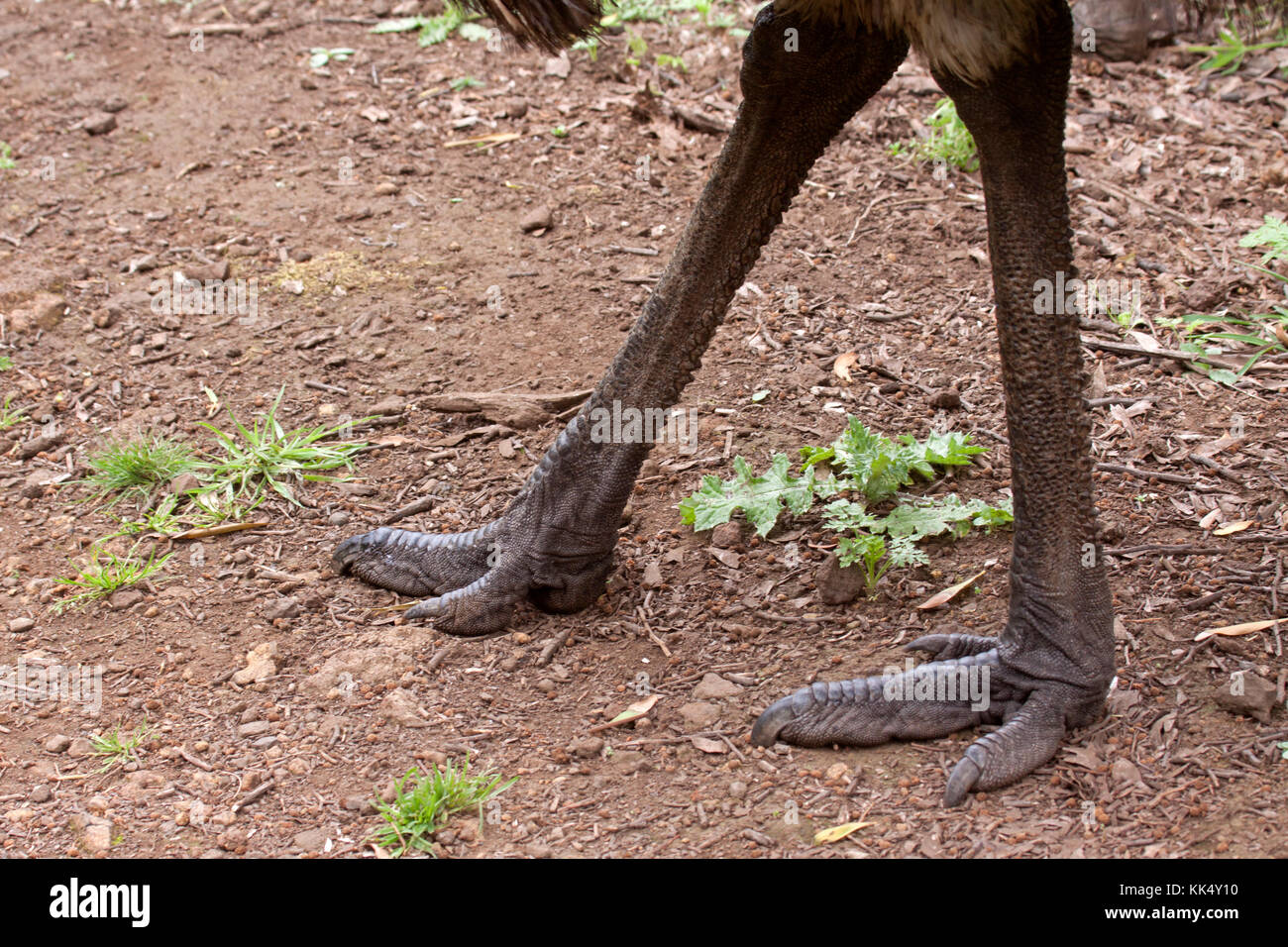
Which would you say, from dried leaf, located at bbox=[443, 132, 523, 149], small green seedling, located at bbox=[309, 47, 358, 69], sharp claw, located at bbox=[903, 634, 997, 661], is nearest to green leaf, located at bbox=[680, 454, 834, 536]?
sharp claw, located at bbox=[903, 634, 997, 661]

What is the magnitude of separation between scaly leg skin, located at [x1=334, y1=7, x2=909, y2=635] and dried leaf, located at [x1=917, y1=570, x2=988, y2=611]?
0.97 meters

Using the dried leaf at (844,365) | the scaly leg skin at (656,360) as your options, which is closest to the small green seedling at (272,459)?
the scaly leg skin at (656,360)

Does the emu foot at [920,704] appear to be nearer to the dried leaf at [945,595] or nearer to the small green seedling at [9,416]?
the dried leaf at [945,595]

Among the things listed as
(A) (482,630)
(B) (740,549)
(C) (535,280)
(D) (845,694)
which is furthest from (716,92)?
(D) (845,694)

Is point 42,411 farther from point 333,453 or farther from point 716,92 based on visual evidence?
point 716,92

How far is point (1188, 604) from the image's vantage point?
3.66m

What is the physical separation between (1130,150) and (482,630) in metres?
4.25

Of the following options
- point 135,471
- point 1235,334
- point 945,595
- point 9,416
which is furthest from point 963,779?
point 9,416

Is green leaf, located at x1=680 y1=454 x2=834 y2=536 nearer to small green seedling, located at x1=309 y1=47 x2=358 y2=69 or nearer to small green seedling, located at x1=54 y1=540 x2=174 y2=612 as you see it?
small green seedling, located at x1=54 y1=540 x2=174 y2=612

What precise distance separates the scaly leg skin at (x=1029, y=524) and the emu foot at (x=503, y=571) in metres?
0.85

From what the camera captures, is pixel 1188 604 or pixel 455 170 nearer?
pixel 1188 604

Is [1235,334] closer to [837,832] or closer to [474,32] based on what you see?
[837,832]

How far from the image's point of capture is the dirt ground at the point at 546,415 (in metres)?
3.20

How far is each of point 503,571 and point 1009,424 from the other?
1.59 metres
